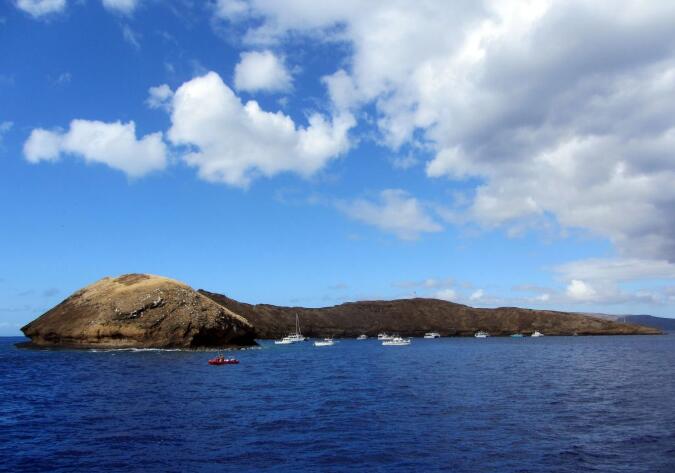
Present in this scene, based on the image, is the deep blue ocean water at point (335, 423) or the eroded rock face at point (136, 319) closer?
the deep blue ocean water at point (335, 423)

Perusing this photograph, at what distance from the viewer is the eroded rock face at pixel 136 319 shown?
102812 mm

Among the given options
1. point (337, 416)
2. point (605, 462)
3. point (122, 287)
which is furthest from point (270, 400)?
point (122, 287)

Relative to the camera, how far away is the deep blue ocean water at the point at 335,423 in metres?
24.0

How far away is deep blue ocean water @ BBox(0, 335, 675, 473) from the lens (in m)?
24.0

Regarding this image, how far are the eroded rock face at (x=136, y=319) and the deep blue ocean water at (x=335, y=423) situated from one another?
43.1 m

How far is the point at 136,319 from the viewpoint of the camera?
103312 mm

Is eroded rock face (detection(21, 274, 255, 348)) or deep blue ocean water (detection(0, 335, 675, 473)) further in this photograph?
eroded rock face (detection(21, 274, 255, 348))

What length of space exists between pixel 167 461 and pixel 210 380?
32.8m

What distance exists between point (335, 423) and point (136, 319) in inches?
3182

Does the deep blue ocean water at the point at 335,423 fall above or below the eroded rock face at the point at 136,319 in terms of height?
below

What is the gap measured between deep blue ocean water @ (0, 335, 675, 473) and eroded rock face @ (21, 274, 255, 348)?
4314cm

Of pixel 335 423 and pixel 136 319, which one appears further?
pixel 136 319

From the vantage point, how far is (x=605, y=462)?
78.1 feet

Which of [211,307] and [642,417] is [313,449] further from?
[211,307]
